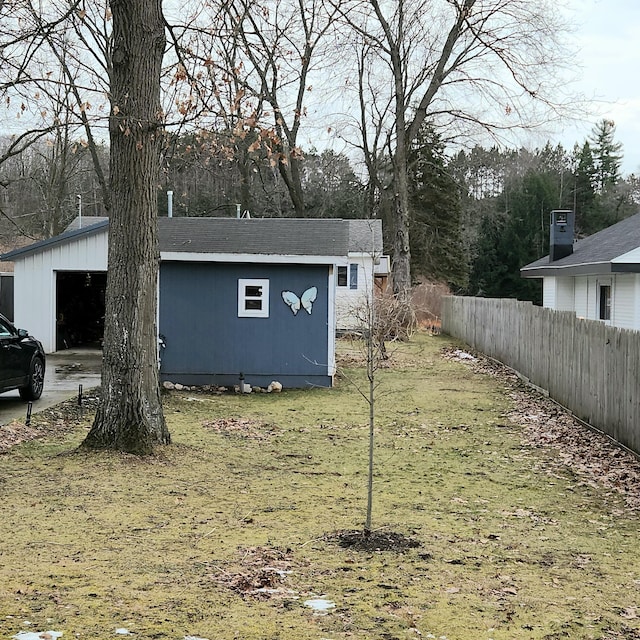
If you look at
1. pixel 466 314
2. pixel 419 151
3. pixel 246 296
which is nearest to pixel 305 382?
Answer: pixel 246 296

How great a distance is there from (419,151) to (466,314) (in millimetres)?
18870

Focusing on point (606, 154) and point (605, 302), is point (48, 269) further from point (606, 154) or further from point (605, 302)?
point (606, 154)

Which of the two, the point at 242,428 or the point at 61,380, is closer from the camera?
the point at 242,428

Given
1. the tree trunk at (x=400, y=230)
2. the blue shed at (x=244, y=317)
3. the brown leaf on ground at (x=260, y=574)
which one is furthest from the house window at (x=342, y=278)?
the brown leaf on ground at (x=260, y=574)

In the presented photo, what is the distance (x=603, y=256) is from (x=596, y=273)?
585 mm

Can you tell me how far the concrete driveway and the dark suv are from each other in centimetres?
27

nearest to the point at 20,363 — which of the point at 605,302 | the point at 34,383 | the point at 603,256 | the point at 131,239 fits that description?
the point at 34,383

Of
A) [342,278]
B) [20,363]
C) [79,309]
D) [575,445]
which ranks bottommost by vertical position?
[575,445]

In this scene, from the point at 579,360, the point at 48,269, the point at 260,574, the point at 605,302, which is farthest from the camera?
the point at 605,302

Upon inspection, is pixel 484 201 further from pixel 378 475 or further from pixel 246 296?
pixel 378 475

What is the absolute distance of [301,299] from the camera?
661 inches

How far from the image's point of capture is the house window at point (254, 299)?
55.2ft

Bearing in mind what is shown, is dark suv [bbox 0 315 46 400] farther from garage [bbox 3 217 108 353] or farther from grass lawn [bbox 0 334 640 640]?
garage [bbox 3 217 108 353]

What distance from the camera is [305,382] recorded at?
17047 millimetres
